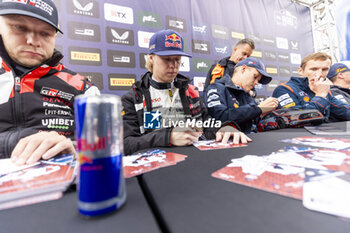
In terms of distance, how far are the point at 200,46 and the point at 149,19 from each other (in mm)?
883

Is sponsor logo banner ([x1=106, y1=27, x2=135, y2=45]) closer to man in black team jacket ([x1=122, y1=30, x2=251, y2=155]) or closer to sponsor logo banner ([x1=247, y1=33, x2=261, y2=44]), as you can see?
man in black team jacket ([x1=122, y1=30, x2=251, y2=155])

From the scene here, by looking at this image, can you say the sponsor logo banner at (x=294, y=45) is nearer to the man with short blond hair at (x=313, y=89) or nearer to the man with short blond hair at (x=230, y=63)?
the man with short blond hair at (x=230, y=63)

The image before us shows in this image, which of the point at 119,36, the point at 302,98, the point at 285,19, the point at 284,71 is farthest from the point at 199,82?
the point at 285,19

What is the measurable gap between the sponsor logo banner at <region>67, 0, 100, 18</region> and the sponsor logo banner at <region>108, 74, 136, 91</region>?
773mm

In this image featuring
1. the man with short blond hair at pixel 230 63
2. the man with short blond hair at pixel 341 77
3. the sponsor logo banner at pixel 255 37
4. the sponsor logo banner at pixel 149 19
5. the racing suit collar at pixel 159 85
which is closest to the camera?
the racing suit collar at pixel 159 85

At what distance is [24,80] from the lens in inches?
30.5

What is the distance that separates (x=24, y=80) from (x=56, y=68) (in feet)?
0.51

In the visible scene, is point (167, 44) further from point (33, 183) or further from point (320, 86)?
point (320, 86)

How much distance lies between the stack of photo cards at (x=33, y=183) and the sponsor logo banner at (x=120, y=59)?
1994mm

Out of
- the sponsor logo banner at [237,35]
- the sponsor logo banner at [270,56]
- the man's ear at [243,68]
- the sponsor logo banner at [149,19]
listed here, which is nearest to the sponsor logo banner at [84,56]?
the sponsor logo banner at [149,19]

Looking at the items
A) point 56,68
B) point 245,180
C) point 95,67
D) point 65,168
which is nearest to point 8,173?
point 65,168

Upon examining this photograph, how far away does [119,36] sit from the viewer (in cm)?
224

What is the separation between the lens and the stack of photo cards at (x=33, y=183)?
10.9 inches

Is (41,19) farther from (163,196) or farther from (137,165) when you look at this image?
(163,196)
